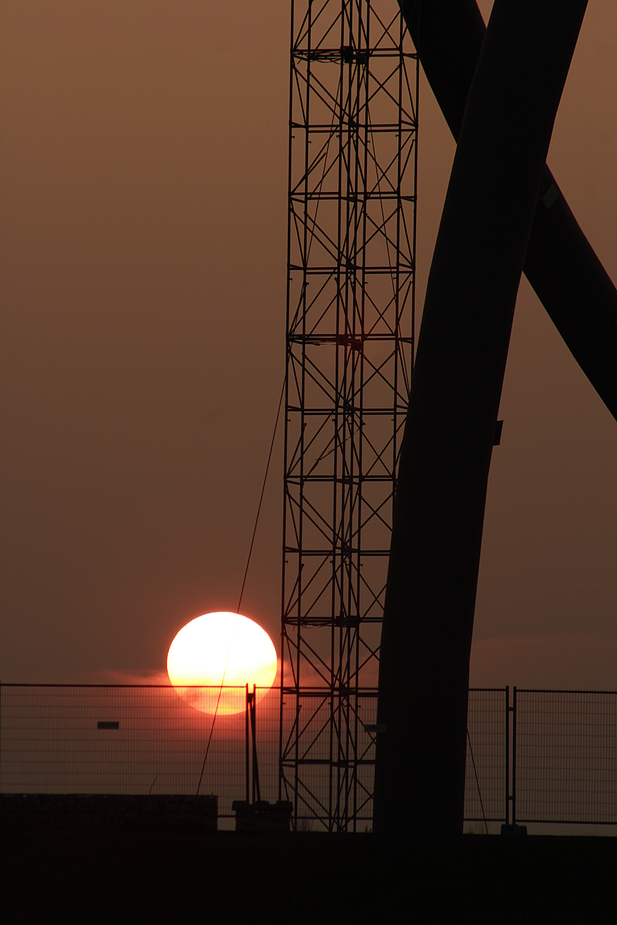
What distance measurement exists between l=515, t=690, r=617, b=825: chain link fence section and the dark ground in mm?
1551

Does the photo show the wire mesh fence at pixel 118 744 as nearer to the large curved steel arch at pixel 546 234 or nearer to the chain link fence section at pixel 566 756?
the chain link fence section at pixel 566 756

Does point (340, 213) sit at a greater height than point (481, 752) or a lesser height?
greater

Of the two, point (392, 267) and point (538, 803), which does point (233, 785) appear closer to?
point (538, 803)

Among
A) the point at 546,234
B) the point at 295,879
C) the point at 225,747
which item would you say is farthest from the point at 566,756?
the point at 546,234

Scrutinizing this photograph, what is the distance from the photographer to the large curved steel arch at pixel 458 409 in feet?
42.8

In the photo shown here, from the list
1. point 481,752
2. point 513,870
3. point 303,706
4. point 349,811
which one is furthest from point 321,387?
point 513,870

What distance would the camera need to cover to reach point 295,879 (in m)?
9.03

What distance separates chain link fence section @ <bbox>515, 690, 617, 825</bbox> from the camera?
12664 mm

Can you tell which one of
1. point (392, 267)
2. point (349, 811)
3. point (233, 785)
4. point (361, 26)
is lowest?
point (233, 785)

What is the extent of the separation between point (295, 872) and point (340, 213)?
1384cm

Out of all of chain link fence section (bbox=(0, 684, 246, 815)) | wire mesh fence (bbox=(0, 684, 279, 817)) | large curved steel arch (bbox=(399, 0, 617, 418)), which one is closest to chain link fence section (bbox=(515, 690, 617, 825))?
wire mesh fence (bbox=(0, 684, 279, 817))

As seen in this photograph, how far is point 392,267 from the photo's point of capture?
68.4 ft

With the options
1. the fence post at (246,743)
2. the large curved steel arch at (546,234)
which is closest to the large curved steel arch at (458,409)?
the fence post at (246,743)

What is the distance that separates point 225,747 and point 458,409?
4791mm
